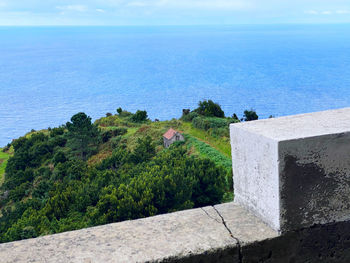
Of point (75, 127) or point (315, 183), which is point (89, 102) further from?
point (315, 183)

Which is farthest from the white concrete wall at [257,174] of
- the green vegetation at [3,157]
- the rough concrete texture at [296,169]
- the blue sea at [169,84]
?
the blue sea at [169,84]

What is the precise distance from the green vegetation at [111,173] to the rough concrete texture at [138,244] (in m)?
11.0

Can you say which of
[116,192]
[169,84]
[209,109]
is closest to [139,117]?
[209,109]

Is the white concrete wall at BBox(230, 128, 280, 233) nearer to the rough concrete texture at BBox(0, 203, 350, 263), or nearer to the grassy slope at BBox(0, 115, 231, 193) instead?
the rough concrete texture at BBox(0, 203, 350, 263)

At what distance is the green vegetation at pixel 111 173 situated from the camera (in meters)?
13.8

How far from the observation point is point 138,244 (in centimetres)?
190

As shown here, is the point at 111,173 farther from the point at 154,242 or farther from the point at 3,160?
the point at 3,160

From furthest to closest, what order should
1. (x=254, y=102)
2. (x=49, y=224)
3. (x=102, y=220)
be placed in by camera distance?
(x=254, y=102) → (x=49, y=224) → (x=102, y=220)

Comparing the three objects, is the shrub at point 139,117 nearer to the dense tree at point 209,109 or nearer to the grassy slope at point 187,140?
the grassy slope at point 187,140

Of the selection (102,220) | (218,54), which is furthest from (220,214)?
(218,54)

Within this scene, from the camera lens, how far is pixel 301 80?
332 feet

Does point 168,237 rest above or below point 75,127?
above

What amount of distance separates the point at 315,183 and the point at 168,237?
782 mm

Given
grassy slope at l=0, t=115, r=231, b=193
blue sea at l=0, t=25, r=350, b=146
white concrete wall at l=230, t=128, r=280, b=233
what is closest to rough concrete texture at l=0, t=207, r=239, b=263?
white concrete wall at l=230, t=128, r=280, b=233
